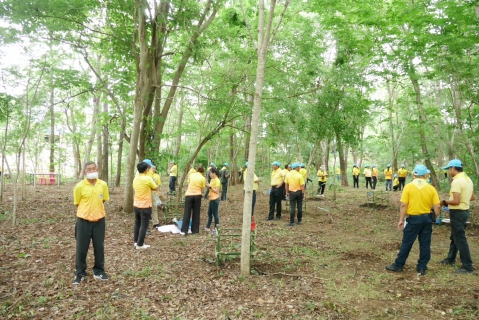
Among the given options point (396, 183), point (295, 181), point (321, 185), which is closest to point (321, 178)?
point (321, 185)

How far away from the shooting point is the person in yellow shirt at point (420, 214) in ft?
18.5

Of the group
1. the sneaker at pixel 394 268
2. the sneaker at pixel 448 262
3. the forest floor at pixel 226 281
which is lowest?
the forest floor at pixel 226 281

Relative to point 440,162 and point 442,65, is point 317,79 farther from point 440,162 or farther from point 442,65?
point 440,162

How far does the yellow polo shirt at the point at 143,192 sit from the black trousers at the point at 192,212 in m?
1.40

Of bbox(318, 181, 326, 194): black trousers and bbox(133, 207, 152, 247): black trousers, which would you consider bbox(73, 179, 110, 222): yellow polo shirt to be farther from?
bbox(318, 181, 326, 194): black trousers

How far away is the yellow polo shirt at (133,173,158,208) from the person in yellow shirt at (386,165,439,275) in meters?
5.01

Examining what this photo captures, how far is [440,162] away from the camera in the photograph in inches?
929

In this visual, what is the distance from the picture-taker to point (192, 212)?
8445 millimetres

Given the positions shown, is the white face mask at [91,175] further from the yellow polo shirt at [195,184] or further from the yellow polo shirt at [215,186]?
the yellow polo shirt at [215,186]

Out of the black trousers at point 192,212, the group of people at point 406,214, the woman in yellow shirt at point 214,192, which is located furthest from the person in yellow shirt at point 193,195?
the group of people at point 406,214

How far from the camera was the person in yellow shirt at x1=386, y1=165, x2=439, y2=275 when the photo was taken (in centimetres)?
564

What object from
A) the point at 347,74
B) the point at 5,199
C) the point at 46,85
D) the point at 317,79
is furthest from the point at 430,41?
the point at 5,199

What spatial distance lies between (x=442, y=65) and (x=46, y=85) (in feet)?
41.5

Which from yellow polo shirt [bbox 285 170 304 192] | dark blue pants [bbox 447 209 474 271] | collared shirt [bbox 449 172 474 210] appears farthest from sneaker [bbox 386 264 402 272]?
yellow polo shirt [bbox 285 170 304 192]
